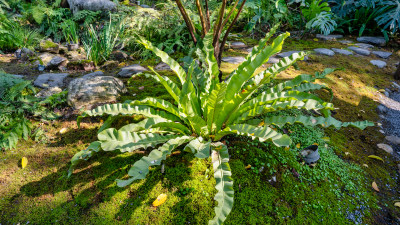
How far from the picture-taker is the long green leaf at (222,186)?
3.02ft

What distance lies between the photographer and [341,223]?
125 cm

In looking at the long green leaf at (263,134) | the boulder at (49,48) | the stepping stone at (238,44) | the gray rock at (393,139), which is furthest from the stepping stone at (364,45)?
the boulder at (49,48)

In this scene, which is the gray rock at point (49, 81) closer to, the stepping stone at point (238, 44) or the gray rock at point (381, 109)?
the stepping stone at point (238, 44)

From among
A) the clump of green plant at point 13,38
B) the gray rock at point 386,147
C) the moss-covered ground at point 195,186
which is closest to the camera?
the moss-covered ground at point 195,186

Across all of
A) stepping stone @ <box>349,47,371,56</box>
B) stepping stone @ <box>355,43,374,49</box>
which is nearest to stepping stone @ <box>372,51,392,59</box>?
stepping stone @ <box>349,47,371,56</box>

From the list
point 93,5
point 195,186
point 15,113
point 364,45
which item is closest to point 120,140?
point 195,186

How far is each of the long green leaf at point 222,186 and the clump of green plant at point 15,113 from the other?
1579 mm

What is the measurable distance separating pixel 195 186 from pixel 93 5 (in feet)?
24.2

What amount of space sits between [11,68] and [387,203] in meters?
5.06

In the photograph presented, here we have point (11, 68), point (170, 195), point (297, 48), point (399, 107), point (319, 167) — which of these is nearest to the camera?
point (170, 195)

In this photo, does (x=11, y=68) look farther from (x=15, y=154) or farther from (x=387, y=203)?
(x=387, y=203)

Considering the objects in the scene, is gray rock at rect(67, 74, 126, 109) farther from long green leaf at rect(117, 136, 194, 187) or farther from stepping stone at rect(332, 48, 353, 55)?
stepping stone at rect(332, 48, 353, 55)

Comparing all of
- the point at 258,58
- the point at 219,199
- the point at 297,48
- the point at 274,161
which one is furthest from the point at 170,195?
the point at 297,48

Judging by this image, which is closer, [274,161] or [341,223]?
[341,223]
